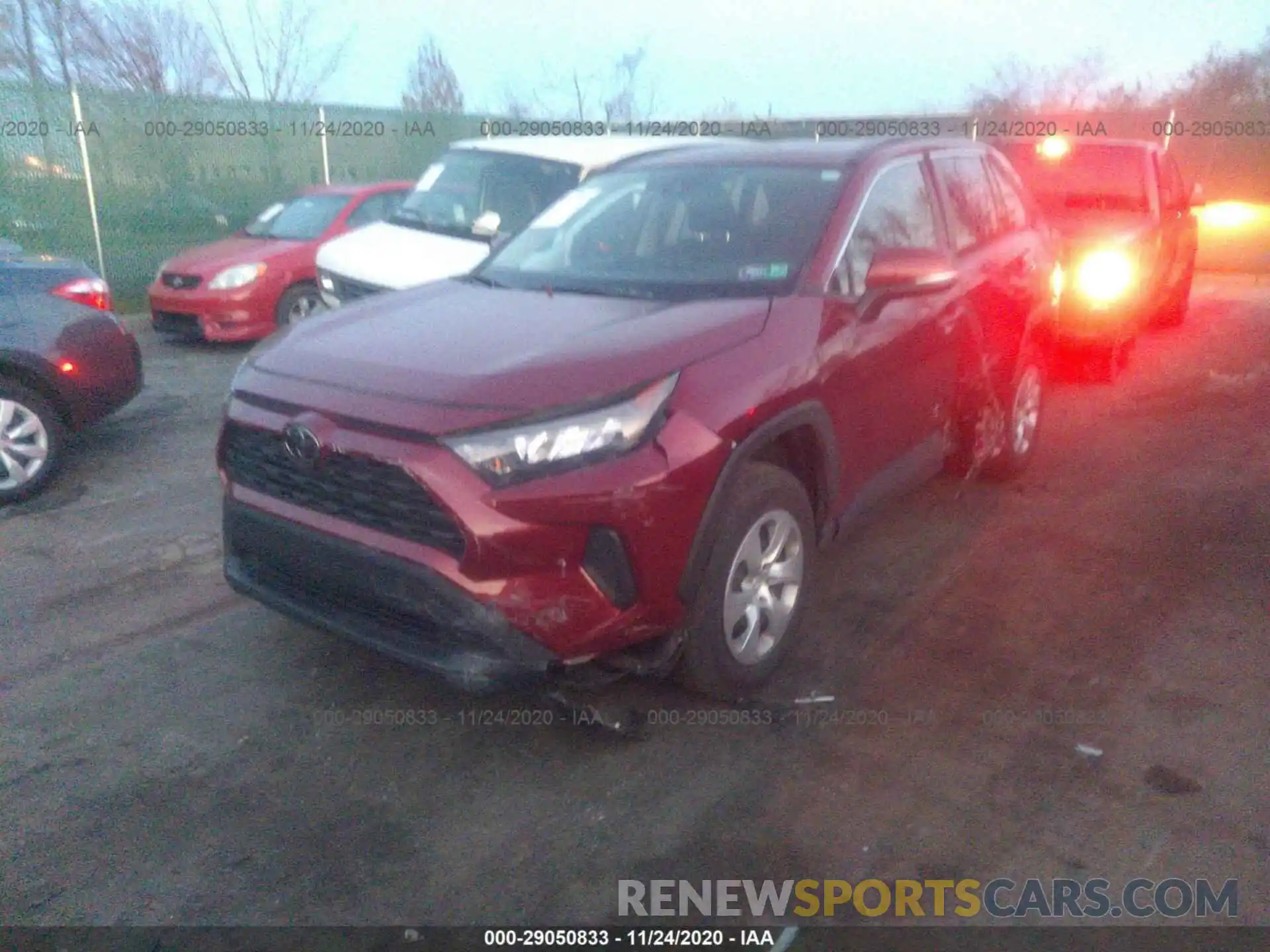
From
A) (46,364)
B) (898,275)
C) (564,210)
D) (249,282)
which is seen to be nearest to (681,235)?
(564,210)

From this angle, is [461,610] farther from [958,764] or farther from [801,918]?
[958,764]

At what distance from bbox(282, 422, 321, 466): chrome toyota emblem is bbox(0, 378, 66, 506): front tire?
3204 millimetres

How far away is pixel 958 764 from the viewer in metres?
3.28

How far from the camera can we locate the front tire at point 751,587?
3.24 metres

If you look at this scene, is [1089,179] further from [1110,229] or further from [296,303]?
[296,303]

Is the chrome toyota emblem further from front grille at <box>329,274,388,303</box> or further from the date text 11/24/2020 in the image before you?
front grille at <box>329,274,388,303</box>

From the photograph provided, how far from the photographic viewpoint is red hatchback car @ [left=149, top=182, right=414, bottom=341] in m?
9.40

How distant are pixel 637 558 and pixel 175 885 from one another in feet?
5.07

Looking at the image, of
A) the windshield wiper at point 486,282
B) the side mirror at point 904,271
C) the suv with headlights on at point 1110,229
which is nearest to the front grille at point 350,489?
the windshield wiper at point 486,282

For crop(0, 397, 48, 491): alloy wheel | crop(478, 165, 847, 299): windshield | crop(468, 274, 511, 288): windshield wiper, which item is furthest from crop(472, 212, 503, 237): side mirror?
crop(0, 397, 48, 491): alloy wheel

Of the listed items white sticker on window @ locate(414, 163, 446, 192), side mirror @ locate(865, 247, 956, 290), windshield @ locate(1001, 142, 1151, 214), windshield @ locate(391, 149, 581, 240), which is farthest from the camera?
windshield @ locate(1001, 142, 1151, 214)

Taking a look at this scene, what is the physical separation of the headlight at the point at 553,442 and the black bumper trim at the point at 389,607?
1.20 ft

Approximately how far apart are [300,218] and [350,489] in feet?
27.5

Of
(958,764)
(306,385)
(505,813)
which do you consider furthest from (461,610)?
(958,764)
